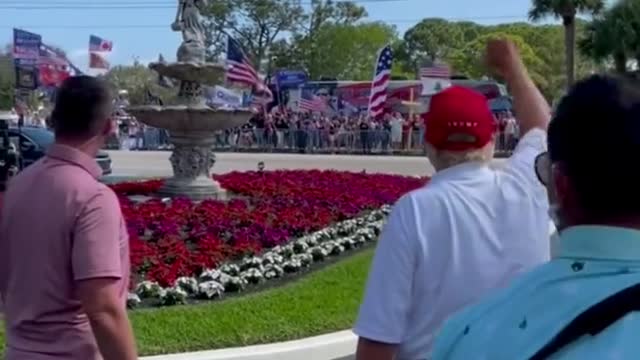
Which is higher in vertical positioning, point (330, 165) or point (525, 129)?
point (525, 129)

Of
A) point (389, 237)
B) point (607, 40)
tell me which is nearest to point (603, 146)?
point (389, 237)

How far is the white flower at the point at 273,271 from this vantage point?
10125 millimetres

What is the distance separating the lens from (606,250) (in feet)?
5.32

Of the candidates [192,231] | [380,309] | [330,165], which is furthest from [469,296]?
[330,165]

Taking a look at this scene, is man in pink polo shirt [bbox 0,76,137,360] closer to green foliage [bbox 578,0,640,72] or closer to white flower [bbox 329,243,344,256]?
white flower [bbox 329,243,344,256]

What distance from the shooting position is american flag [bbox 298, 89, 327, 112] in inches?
1852

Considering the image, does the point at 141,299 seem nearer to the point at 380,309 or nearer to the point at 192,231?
the point at 192,231

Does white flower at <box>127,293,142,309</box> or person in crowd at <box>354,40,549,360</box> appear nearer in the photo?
person in crowd at <box>354,40,549,360</box>

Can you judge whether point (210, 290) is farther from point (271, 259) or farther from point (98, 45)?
point (98, 45)

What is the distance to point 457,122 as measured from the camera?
10.9 feet

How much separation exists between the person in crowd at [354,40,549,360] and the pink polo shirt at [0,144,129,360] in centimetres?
81

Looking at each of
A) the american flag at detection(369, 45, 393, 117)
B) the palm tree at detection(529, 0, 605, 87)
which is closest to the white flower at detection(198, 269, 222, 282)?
the american flag at detection(369, 45, 393, 117)

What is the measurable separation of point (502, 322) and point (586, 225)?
7.2 inches

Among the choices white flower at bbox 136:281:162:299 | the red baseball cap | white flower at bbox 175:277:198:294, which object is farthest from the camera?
white flower at bbox 175:277:198:294
